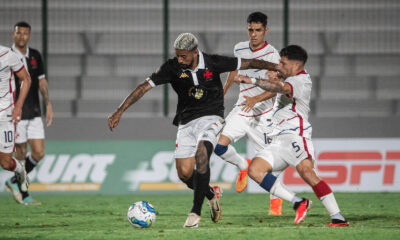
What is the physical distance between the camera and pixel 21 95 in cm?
923

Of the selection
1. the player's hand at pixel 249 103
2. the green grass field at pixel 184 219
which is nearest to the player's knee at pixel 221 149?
the player's hand at pixel 249 103

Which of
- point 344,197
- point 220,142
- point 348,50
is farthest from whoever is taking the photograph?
point 348,50

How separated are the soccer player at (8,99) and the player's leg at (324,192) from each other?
3879 mm

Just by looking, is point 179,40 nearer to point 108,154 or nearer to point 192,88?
point 192,88

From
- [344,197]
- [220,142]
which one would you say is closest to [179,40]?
[220,142]

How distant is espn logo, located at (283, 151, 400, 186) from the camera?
11.9 meters

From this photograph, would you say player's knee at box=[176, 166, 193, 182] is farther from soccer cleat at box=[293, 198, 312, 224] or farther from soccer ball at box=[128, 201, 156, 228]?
soccer cleat at box=[293, 198, 312, 224]

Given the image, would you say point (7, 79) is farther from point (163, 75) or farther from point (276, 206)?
point (276, 206)

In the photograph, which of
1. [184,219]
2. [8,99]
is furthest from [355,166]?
[8,99]

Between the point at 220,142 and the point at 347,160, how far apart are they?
3.73m

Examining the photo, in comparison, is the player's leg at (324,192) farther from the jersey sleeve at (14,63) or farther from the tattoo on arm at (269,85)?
the jersey sleeve at (14,63)

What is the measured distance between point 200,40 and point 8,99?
18.0ft

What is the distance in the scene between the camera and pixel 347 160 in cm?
1188

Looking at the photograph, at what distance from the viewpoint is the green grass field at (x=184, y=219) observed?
650 centimetres
